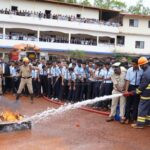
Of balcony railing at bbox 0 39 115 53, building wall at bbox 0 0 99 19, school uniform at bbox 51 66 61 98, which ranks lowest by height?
school uniform at bbox 51 66 61 98

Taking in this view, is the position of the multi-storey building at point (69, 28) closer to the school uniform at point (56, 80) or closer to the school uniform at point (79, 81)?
the school uniform at point (56, 80)

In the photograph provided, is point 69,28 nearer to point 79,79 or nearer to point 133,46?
point 133,46

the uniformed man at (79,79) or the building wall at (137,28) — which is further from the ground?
the building wall at (137,28)

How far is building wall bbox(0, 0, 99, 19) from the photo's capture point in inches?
1593

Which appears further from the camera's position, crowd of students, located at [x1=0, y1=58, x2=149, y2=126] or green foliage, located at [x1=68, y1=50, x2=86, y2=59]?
green foliage, located at [x1=68, y1=50, x2=86, y2=59]

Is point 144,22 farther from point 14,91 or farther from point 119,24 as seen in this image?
point 14,91

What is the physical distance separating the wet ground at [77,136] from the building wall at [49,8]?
3103 cm

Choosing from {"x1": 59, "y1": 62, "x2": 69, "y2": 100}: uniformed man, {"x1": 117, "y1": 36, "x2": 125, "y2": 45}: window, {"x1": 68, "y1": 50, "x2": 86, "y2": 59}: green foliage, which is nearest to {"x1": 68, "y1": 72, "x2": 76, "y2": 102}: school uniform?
{"x1": 59, "y1": 62, "x2": 69, "y2": 100}: uniformed man

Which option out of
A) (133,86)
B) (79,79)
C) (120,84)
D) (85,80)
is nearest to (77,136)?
(120,84)

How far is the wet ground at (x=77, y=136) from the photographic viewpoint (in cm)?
802

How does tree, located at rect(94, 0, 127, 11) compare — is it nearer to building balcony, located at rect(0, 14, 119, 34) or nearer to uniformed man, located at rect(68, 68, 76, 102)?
building balcony, located at rect(0, 14, 119, 34)

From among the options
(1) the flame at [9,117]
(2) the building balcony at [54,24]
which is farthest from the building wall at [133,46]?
(1) the flame at [9,117]

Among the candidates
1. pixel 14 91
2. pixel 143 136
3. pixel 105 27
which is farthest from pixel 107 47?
pixel 143 136

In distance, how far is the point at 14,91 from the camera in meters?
17.8
